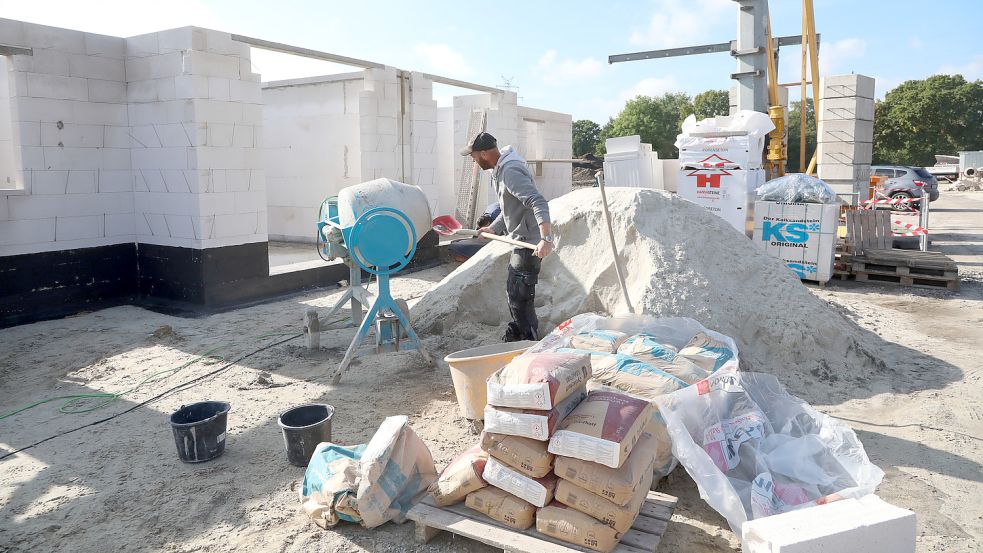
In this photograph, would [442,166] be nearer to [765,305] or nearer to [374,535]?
[765,305]

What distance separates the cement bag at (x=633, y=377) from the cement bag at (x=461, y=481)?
3.13 feet

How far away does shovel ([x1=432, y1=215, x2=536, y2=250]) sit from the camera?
4.31 metres

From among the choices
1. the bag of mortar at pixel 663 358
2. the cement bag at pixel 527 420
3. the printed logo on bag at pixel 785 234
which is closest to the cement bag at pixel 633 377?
the bag of mortar at pixel 663 358

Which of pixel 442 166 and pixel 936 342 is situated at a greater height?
pixel 442 166

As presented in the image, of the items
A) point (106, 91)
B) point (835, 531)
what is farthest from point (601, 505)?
point (106, 91)

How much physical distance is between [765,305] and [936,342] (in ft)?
6.49

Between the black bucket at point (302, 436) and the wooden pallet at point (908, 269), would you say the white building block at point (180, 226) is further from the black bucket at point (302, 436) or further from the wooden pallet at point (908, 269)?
the wooden pallet at point (908, 269)

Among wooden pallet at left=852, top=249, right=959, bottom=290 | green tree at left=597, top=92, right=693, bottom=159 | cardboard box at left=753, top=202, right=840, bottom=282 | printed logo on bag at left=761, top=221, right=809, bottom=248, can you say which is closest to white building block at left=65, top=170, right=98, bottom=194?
cardboard box at left=753, top=202, right=840, bottom=282

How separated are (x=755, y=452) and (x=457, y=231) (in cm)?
258

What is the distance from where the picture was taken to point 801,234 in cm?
831

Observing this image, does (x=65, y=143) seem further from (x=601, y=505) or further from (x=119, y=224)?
(x=601, y=505)

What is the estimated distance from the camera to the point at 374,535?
287 cm

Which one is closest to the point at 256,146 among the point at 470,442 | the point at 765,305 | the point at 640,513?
the point at 470,442

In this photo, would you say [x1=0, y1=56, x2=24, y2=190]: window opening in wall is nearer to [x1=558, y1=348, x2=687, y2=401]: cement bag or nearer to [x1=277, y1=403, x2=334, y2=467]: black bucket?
[x1=277, y1=403, x2=334, y2=467]: black bucket
